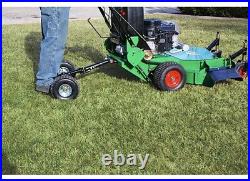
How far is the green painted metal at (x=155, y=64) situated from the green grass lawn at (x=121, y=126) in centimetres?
13

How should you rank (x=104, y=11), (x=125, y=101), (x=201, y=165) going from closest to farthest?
(x=201, y=165) < (x=125, y=101) < (x=104, y=11)

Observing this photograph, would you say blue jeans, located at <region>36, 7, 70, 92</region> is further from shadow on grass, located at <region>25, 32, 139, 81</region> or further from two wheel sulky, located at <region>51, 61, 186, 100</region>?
shadow on grass, located at <region>25, 32, 139, 81</region>

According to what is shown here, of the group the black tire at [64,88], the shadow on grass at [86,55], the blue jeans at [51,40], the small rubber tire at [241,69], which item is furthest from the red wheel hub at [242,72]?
the blue jeans at [51,40]

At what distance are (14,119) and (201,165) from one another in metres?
1.75

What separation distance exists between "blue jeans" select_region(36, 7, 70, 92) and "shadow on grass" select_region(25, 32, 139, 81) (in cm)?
90

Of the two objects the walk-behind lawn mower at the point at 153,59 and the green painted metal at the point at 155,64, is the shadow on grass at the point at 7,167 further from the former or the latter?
the green painted metal at the point at 155,64

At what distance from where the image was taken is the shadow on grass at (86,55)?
494 cm

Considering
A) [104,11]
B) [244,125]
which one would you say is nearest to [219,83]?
[244,125]

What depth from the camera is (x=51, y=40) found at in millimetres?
3998

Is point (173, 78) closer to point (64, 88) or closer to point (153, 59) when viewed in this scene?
point (153, 59)

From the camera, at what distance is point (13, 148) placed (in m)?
3.16

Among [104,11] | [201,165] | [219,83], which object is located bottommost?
[201,165]

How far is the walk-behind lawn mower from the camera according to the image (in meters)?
4.18

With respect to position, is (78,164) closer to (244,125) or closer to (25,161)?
(25,161)
